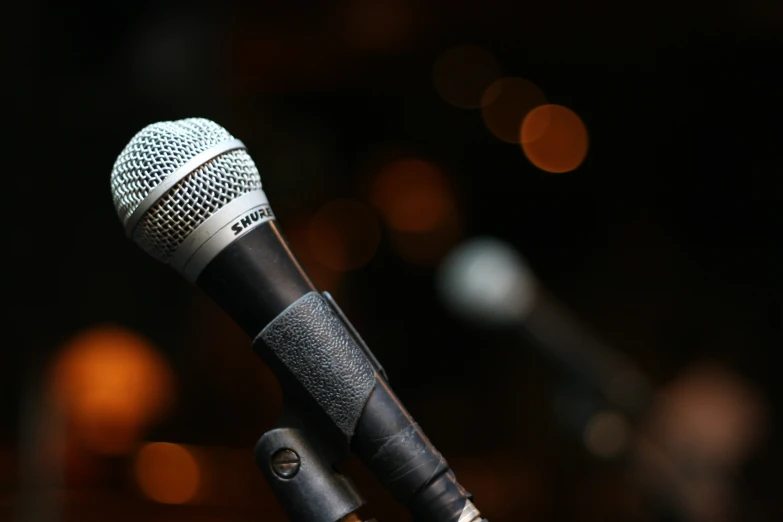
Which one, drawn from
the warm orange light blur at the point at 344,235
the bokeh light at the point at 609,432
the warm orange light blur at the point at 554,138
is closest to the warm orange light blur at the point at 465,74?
the warm orange light blur at the point at 554,138

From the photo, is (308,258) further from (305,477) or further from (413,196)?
(305,477)

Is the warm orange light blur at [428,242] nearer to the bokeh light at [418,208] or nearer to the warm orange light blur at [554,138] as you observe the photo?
the bokeh light at [418,208]

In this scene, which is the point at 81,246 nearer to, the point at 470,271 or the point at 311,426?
the point at 470,271

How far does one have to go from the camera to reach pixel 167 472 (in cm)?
264

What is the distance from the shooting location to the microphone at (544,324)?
2572 millimetres

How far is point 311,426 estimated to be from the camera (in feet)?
2.44

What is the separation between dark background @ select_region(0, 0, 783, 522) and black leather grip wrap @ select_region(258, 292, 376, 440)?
5.60ft

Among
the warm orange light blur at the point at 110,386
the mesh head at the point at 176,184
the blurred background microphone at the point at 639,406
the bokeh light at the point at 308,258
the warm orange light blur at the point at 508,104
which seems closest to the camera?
the mesh head at the point at 176,184

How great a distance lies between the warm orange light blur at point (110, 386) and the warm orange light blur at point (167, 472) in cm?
9

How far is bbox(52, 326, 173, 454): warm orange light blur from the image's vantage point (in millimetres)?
2318

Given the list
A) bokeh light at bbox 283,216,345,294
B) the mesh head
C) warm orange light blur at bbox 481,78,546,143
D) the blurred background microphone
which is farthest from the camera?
warm orange light blur at bbox 481,78,546,143

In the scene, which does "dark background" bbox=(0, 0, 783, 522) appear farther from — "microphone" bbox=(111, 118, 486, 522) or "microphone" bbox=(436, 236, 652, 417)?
"microphone" bbox=(111, 118, 486, 522)

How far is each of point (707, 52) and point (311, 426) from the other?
271 cm

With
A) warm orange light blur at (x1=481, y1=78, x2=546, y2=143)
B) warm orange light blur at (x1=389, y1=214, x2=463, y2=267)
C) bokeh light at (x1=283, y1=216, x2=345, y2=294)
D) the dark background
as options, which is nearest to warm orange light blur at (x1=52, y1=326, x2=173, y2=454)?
the dark background
